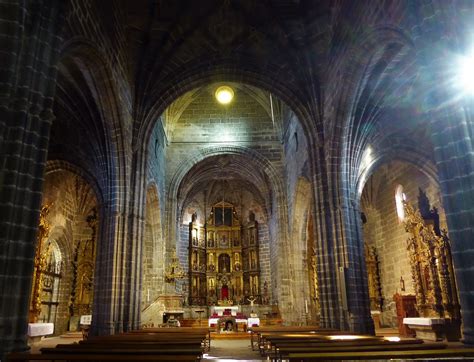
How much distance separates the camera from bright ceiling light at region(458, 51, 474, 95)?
666 cm

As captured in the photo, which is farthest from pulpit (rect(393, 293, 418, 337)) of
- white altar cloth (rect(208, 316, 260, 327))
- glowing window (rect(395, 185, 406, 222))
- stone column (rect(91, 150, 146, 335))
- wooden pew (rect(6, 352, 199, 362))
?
wooden pew (rect(6, 352, 199, 362))

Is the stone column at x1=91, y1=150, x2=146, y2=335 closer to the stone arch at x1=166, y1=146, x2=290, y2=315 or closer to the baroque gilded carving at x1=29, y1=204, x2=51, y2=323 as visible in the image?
the baroque gilded carving at x1=29, y1=204, x2=51, y2=323

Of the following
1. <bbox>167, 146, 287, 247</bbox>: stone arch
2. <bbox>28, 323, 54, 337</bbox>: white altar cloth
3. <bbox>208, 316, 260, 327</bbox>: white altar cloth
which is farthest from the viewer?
<bbox>167, 146, 287, 247</bbox>: stone arch

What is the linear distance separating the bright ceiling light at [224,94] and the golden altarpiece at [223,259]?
10719 millimetres

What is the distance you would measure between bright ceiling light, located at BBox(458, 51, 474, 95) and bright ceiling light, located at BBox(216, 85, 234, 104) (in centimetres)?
1840

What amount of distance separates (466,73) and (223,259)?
27.4m

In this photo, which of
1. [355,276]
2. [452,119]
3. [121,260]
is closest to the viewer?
[452,119]

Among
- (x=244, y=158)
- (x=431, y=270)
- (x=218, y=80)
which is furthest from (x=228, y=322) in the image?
(x=218, y=80)

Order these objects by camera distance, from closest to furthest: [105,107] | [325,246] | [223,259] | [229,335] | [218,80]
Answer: [105,107], [325,246], [218,80], [229,335], [223,259]

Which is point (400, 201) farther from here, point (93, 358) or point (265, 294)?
point (93, 358)

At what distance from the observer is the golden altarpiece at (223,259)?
30619 mm

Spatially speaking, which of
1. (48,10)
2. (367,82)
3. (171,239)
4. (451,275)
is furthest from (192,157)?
(48,10)

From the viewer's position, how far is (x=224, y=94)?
80.5 ft

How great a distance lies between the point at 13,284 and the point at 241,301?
2518cm
